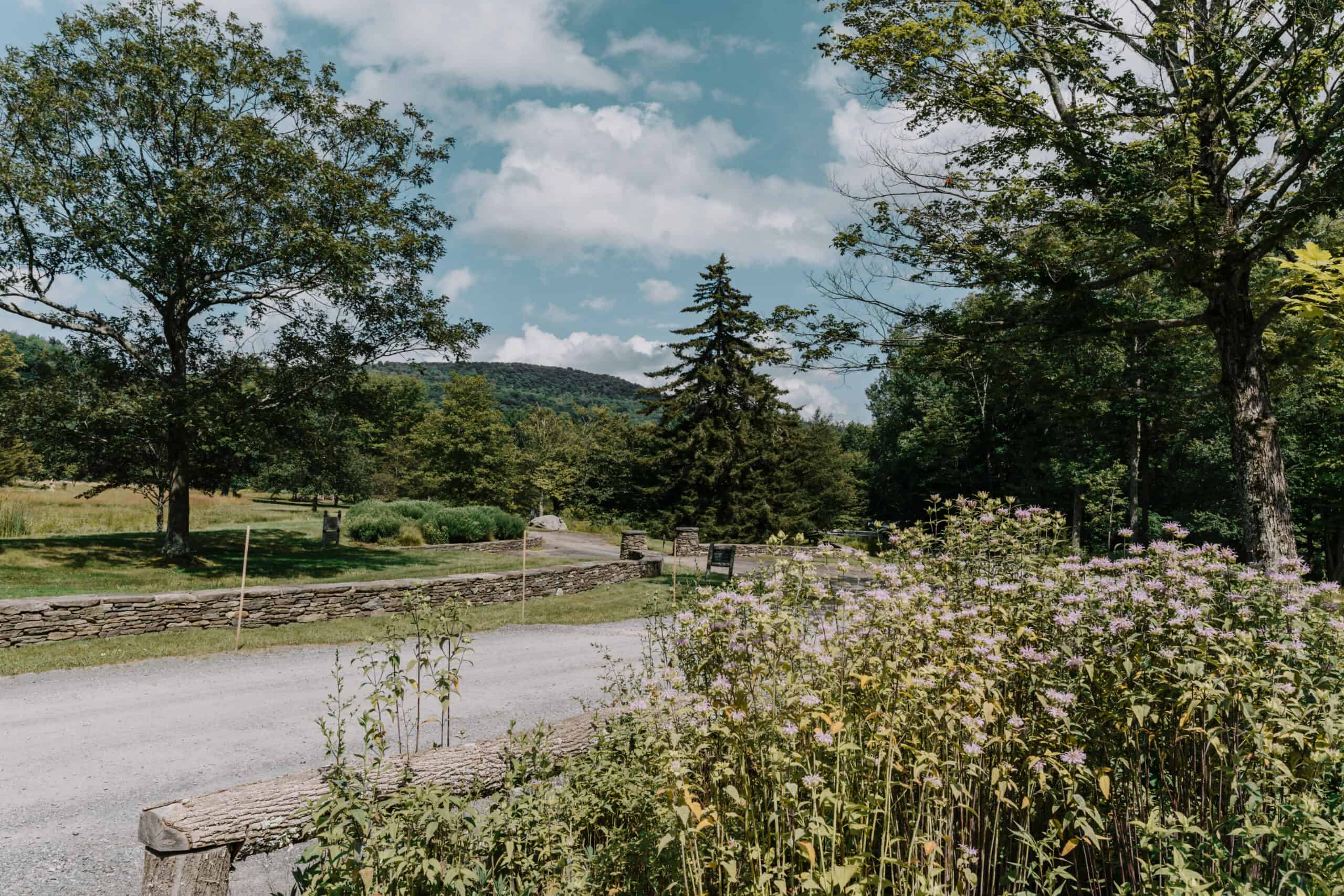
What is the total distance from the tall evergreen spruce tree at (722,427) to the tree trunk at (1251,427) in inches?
802

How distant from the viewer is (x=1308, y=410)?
22.7 m

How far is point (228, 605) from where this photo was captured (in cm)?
1118

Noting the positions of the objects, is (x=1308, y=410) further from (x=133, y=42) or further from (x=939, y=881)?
(x=133, y=42)

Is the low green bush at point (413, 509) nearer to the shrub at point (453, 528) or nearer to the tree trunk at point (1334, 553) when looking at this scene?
the shrub at point (453, 528)

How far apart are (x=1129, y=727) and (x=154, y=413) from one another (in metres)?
16.6

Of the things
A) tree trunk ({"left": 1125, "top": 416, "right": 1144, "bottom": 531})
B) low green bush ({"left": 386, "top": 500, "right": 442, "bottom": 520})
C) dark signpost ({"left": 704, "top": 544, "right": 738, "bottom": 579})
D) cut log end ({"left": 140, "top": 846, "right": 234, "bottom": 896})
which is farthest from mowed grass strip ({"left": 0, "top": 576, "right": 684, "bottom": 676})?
tree trunk ({"left": 1125, "top": 416, "right": 1144, "bottom": 531})

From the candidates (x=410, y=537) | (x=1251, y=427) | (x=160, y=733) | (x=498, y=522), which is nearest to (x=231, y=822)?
(x=160, y=733)

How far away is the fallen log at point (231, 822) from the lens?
2.88 metres

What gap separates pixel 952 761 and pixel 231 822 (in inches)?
117

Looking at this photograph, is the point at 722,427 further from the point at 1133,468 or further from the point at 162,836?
the point at 162,836

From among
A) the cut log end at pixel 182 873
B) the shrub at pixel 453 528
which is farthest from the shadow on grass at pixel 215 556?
the cut log end at pixel 182 873

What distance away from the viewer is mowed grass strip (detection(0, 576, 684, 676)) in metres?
8.84

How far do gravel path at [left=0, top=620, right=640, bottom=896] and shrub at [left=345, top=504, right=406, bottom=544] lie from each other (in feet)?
48.5

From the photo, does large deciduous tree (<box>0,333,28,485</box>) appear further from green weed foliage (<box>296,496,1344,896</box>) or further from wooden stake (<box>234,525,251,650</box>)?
green weed foliage (<box>296,496,1344,896</box>)
